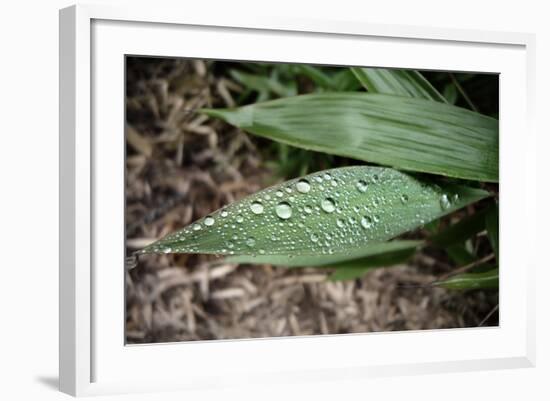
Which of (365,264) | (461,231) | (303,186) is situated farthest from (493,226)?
(303,186)

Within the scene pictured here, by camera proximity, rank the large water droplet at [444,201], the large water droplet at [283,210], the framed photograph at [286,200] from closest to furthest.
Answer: the framed photograph at [286,200] → the large water droplet at [283,210] → the large water droplet at [444,201]

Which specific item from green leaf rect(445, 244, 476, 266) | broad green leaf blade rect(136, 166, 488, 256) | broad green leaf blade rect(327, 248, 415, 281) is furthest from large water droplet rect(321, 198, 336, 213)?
green leaf rect(445, 244, 476, 266)

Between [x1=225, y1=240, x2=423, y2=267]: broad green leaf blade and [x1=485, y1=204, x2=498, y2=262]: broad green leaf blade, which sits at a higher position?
[x1=485, y1=204, x2=498, y2=262]: broad green leaf blade

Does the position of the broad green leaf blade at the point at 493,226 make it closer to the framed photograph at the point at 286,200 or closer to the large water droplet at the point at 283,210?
the framed photograph at the point at 286,200

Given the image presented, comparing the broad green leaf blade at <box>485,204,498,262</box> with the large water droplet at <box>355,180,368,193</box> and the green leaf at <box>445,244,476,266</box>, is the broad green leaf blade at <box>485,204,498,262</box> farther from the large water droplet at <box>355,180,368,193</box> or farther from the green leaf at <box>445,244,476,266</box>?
the large water droplet at <box>355,180,368,193</box>

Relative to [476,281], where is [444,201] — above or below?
above

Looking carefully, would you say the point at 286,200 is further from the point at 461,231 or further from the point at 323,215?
the point at 461,231

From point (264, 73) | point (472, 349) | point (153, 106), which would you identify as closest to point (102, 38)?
point (153, 106)

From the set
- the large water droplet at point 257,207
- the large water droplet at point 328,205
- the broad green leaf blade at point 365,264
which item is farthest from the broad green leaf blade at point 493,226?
the large water droplet at point 257,207
